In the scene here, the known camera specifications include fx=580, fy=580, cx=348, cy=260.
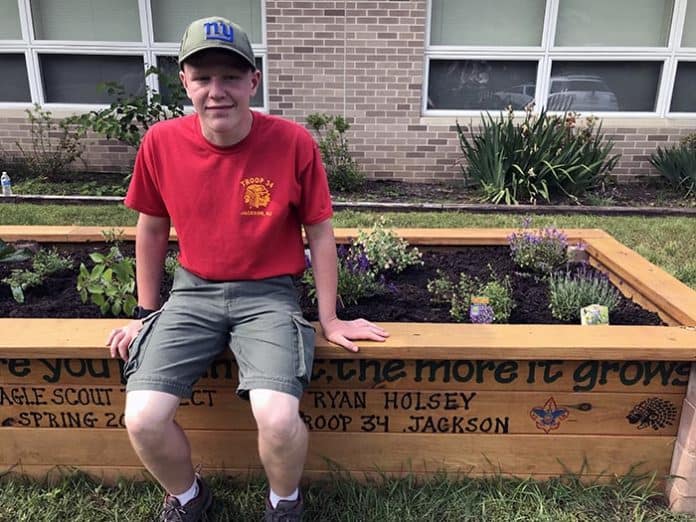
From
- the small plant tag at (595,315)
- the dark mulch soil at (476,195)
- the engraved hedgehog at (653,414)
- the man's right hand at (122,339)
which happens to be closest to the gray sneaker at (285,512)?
the man's right hand at (122,339)

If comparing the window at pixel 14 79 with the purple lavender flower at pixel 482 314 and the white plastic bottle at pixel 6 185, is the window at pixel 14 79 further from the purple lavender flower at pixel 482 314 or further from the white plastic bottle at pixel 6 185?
the purple lavender flower at pixel 482 314

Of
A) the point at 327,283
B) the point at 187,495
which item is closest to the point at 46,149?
the point at 327,283

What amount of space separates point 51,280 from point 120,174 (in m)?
4.71

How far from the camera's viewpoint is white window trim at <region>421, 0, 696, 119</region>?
6.95 metres

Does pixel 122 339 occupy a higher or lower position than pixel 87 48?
lower

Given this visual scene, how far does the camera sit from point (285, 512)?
1.81 meters

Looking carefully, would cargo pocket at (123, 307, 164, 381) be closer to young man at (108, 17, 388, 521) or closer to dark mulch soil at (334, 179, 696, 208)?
young man at (108, 17, 388, 521)

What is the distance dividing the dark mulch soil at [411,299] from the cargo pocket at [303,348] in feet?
1.60

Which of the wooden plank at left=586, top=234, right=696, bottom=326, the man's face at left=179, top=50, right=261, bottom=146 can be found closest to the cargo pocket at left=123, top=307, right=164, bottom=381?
the man's face at left=179, top=50, right=261, bottom=146

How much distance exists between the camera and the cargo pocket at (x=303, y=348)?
1799 mm

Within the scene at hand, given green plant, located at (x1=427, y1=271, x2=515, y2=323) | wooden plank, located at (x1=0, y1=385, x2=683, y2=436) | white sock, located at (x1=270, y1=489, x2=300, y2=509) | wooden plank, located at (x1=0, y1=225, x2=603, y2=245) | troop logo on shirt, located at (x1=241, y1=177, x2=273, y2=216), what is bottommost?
white sock, located at (x1=270, y1=489, x2=300, y2=509)

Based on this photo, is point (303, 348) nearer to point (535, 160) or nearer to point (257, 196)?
point (257, 196)

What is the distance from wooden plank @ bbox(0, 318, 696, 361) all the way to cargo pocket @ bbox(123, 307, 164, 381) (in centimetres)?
12

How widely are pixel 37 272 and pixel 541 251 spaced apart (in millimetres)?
2543
